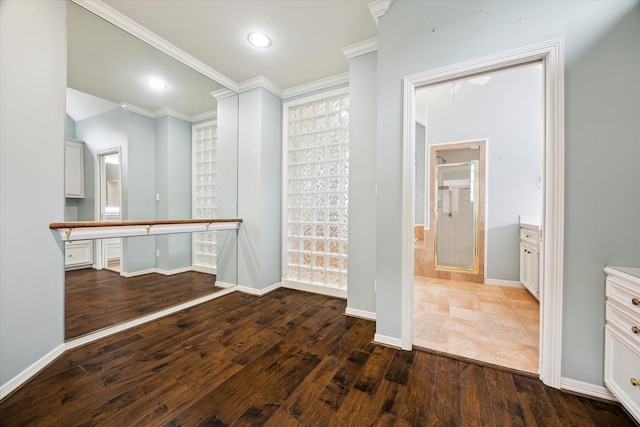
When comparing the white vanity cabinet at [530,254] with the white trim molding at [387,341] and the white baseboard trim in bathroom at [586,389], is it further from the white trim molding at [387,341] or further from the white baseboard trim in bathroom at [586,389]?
the white trim molding at [387,341]

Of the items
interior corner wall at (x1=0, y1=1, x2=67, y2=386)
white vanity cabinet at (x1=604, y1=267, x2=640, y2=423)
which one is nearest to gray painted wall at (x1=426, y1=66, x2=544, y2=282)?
white vanity cabinet at (x1=604, y1=267, x2=640, y2=423)

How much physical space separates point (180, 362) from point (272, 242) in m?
1.78

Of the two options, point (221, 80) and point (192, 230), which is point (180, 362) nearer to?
point (192, 230)

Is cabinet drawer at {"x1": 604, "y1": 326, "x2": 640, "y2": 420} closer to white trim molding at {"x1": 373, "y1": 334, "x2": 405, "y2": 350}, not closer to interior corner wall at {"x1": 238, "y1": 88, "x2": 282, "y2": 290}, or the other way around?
white trim molding at {"x1": 373, "y1": 334, "x2": 405, "y2": 350}

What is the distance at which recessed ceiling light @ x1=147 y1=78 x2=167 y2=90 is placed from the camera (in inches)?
99.6

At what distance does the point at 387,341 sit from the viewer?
2010 mm

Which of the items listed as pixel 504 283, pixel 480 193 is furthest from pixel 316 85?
pixel 504 283

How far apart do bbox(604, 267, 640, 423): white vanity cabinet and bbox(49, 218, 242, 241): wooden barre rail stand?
131 inches

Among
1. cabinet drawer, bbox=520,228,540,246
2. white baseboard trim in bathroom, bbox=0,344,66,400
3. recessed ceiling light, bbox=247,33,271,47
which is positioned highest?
recessed ceiling light, bbox=247,33,271,47

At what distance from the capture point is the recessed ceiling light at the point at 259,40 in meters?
2.38

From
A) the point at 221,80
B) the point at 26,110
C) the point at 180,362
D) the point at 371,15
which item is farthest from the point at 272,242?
the point at 371,15

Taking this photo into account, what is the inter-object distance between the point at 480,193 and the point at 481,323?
6.87 ft

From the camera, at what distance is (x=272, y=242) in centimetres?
337

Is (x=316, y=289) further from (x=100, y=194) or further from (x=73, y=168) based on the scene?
(x=73, y=168)
